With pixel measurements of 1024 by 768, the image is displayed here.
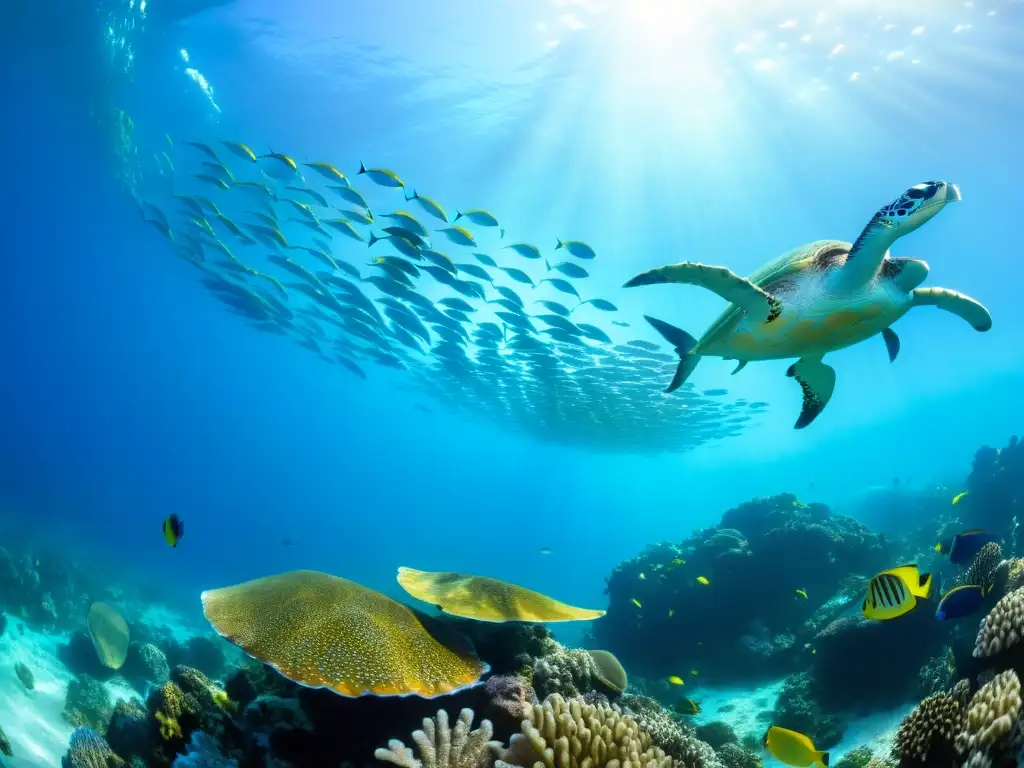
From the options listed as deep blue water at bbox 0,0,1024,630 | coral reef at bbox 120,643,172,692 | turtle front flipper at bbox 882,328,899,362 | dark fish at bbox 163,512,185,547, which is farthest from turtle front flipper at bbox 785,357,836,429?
deep blue water at bbox 0,0,1024,630

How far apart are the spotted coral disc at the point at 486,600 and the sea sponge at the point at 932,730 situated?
214 cm

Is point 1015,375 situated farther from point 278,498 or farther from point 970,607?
point 278,498

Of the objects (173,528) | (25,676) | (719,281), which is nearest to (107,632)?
(25,676)

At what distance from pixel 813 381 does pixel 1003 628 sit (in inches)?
102

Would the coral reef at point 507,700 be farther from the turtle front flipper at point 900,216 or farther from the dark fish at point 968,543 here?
the dark fish at point 968,543

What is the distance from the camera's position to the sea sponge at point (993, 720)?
7.59ft

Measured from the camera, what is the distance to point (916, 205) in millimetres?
2947

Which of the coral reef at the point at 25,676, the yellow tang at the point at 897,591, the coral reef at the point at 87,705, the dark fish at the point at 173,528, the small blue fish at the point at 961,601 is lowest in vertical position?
the coral reef at the point at 87,705

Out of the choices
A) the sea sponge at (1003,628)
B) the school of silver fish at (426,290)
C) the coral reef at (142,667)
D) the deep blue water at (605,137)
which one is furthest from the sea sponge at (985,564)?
the deep blue water at (605,137)

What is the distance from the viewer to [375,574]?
194 ft

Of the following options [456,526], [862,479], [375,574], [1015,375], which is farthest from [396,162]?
[456,526]

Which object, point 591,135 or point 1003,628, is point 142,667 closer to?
point 1003,628

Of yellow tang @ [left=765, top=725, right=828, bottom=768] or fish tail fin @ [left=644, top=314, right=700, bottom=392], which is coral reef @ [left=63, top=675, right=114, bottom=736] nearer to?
yellow tang @ [left=765, top=725, right=828, bottom=768]

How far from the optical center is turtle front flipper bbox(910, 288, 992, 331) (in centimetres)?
412
